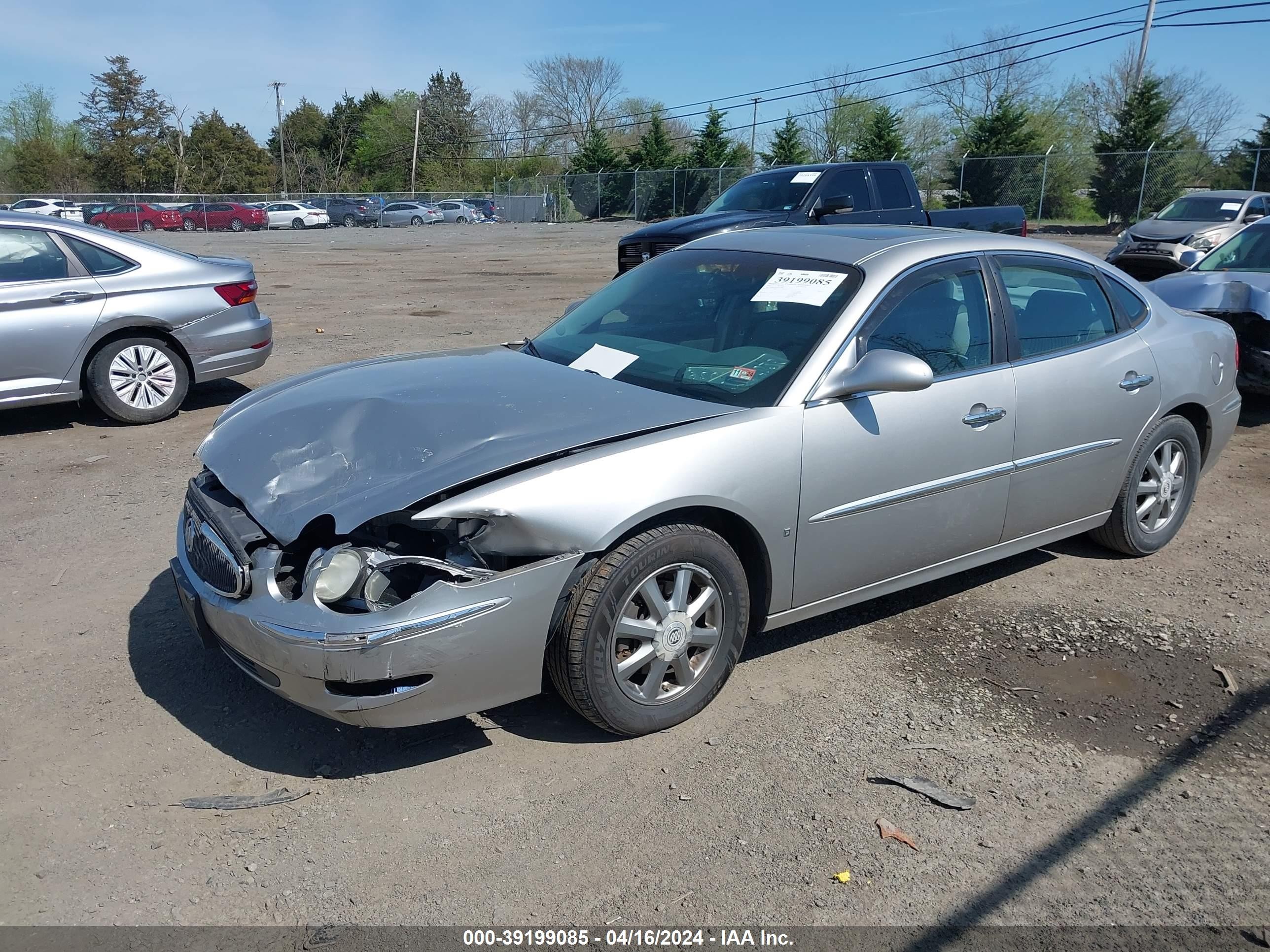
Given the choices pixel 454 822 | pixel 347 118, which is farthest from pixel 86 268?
pixel 347 118

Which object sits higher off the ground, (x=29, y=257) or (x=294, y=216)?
(x=294, y=216)

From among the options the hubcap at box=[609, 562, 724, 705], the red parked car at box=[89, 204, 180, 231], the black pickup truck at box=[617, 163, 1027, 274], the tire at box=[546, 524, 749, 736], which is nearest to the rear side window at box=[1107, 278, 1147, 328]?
the tire at box=[546, 524, 749, 736]

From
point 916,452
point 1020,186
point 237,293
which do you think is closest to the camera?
point 916,452

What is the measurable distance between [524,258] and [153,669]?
23526mm

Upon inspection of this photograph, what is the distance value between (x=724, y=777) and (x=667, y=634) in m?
0.50

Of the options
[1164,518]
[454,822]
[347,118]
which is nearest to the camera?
[454,822]

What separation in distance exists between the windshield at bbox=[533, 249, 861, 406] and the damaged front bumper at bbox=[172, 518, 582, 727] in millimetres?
1115

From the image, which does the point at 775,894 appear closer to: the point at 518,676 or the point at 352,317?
the point at 518,676

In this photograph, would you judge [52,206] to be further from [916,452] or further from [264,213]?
[916,452]

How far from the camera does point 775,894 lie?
275 centimetres

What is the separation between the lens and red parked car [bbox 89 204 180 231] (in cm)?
4056

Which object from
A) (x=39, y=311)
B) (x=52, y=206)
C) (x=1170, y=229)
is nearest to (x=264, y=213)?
(x=52, y=206)

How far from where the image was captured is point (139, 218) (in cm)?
4166

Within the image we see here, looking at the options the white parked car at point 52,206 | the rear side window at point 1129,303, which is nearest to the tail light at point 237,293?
the rear side window at point 1129,303
